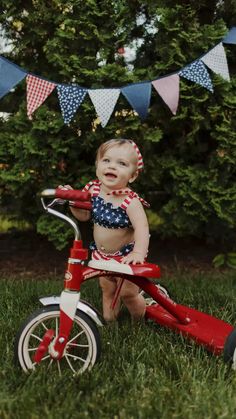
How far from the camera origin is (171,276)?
452 cm

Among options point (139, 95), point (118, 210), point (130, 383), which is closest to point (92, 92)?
point (139, 95)

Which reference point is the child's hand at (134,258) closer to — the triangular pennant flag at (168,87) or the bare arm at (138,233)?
the bare arm at (138,233)

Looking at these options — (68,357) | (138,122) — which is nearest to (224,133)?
(138,122)

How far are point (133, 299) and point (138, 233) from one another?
54 cm

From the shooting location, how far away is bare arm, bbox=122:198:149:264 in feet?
8.77

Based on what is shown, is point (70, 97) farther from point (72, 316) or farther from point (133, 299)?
point (72, 316)

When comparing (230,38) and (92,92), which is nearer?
(92,92)

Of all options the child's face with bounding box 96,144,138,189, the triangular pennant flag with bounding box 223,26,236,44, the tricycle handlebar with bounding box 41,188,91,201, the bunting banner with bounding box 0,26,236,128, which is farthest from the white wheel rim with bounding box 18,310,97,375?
the triangular pennant flag with bounding box 223,26,236,44

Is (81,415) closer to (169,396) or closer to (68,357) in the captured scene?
(169,396)

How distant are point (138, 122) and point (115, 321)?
159 centimetres

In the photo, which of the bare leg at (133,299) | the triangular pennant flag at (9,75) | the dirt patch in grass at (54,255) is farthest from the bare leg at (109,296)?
the dirt patch in grass at (54,255)

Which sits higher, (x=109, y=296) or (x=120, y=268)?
(x=120, y=268)

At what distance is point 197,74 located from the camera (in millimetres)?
3637

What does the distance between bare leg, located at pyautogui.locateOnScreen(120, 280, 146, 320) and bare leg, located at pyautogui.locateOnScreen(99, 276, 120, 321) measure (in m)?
0.07
